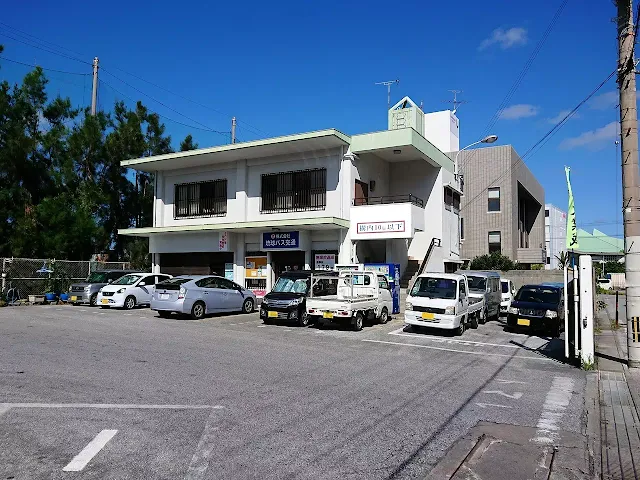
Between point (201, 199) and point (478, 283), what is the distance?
15.7 metres

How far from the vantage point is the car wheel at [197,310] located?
1772 centimetres

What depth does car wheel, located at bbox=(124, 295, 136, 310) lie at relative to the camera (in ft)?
69.8

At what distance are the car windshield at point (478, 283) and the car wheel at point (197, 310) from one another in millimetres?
10126

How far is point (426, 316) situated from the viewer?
14.7 meters

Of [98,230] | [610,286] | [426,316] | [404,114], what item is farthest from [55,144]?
[610,286]

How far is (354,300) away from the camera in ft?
50.2

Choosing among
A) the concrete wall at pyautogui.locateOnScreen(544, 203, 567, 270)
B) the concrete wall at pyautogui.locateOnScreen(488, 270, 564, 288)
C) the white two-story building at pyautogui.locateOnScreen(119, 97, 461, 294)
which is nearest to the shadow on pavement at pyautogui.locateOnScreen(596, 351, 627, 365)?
the white two-story building at pyautogui.locateOnScreen(119, 97, 461, 294)

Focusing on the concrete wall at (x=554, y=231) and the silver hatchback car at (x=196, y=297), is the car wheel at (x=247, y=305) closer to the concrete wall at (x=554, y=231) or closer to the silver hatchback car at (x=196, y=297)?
the silver hatchback car at (x=196, y=297)

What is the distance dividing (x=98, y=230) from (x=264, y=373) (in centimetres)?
2549

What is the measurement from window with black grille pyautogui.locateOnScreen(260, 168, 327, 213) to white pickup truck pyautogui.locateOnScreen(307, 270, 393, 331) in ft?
22.3

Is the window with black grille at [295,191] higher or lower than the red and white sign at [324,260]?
higher

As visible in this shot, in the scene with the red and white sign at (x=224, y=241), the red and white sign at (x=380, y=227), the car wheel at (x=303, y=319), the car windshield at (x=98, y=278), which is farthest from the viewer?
the red and white sign at (x=224, y=241)

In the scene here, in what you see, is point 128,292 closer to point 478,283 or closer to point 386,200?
point 386,200

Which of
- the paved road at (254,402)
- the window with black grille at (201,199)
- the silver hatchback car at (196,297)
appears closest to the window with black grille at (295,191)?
the window with black grille at (201,199)
